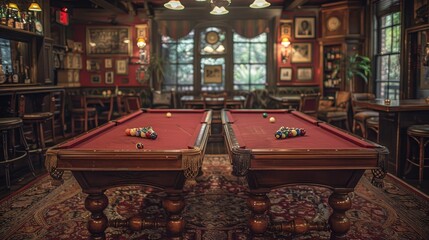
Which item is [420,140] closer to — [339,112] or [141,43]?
[339,112]

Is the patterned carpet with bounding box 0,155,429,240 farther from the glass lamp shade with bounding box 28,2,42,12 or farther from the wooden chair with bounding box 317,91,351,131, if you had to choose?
the wooden chair with bounding box 317,91,351,131

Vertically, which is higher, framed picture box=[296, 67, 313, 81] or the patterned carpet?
framed picture box=[296, 67, 313, 81]

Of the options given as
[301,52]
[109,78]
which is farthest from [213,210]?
[109,78]

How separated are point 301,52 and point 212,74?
2497mm

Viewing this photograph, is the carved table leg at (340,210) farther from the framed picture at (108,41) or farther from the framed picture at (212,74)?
the framed picture at (108,41)

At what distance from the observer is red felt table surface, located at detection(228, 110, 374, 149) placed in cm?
298

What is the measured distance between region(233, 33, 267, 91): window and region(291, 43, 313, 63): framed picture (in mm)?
785

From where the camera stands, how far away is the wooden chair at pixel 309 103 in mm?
8398

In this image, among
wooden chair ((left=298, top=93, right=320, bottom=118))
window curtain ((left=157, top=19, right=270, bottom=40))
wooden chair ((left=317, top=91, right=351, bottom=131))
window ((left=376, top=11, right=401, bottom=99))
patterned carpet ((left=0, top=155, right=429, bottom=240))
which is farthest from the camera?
window curtain ((left=157, top=19, right=270, bottom=40))

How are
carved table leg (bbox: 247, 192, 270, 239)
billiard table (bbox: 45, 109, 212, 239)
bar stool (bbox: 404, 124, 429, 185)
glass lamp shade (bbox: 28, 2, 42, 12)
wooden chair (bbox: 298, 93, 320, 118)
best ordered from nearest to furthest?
billiard table (bbox: 45, 109, 212, 239) → carved table leg (bbox: 247, 192, 270, 239) → bar stool (bbox: 404, 124, 429, 185) → glass lamp shade (bbox: 28, 2, 42, 12) → wooden chair (bbox: 298, 93, 320, 118)

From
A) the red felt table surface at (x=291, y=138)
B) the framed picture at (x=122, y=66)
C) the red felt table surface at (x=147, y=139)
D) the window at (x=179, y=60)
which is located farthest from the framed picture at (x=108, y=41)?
the red felt table surface at (x=291, y=138)

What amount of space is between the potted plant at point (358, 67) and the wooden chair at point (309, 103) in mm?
1544

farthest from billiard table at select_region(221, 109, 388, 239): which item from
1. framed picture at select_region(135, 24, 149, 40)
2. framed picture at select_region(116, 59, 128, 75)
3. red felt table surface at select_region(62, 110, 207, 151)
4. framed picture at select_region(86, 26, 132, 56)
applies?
framed picture at select_region(86, 26, 132, 56)

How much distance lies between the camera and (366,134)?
6824mm
